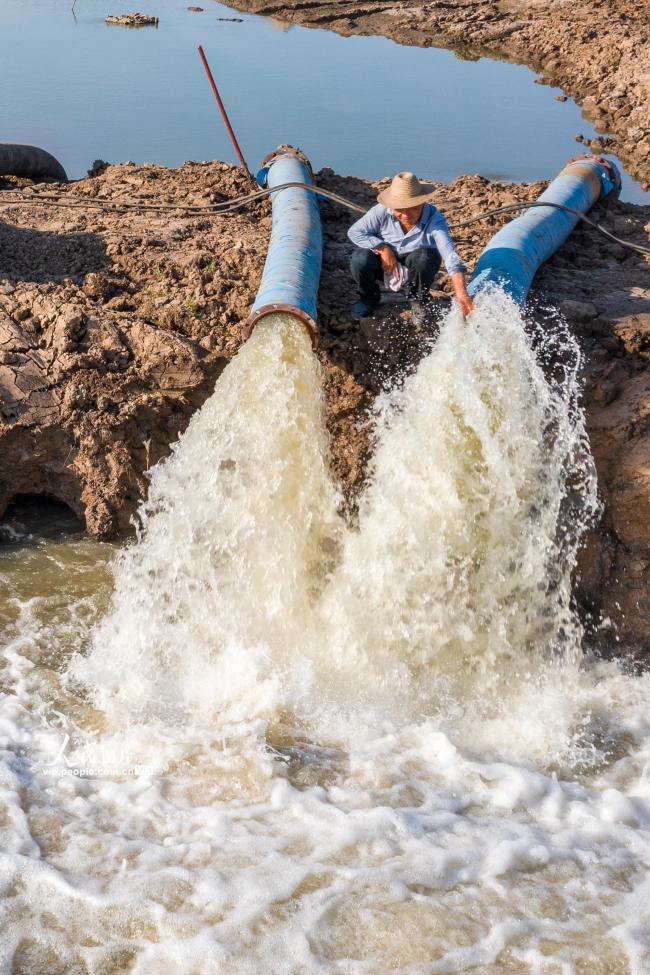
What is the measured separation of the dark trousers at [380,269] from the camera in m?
5.60

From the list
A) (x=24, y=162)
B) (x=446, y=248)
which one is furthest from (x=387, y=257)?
(x=24, y=162)

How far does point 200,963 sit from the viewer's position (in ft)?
10.6

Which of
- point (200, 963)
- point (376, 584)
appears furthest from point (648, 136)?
point (200, 963)

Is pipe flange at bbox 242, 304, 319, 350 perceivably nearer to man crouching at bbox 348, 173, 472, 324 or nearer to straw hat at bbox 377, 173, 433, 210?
man crouching at bbox 348, 173, 472, 324

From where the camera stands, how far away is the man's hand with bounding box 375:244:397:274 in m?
5.61

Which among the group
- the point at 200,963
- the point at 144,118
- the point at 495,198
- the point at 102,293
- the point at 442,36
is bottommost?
the point at 200,963

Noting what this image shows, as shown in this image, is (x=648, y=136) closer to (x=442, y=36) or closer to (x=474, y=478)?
(x=442, y=36)

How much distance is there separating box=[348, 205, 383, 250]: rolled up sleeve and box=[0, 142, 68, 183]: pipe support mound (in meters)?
4.53

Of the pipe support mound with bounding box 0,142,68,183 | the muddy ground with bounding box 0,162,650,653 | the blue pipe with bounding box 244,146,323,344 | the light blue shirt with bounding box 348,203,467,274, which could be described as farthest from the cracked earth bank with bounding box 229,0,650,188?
the pipe support mound with bounding box 0,142,68,183

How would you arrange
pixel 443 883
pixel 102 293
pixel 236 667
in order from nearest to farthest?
pixel 443 883
pixel 236 667
pixel 102 293

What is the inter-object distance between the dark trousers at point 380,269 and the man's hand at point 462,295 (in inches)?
17.3

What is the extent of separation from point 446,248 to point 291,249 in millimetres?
997

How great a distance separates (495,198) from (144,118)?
239 inches

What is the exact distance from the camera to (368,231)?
5.63m
